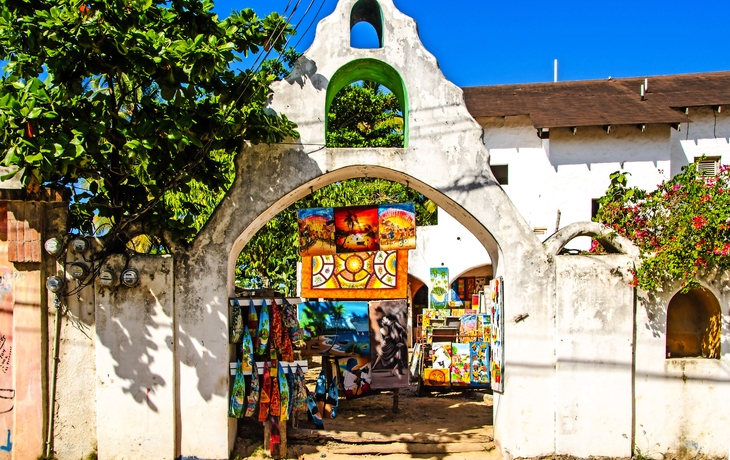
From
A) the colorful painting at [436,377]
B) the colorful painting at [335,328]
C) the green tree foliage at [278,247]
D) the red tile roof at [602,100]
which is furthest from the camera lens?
the red tile roof at [602,100]

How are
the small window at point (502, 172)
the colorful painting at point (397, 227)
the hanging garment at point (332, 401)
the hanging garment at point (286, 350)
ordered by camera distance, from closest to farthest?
the hanging garment at point (286, 350), the hanging garment at point (332, 401), the colorful painting at point (397, 227), the small window at point (502, 172)

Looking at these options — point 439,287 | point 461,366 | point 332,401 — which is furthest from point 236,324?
point 439,287

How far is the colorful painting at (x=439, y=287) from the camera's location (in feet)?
69.3

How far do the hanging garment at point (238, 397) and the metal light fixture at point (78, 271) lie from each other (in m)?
2.37

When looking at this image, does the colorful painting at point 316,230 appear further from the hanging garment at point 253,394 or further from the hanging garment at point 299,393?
the hanging garment at point 253,394

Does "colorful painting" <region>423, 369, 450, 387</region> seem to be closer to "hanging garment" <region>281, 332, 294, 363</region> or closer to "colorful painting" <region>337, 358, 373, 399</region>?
"colorful painting" <region>337, 358, 373, 399</region>

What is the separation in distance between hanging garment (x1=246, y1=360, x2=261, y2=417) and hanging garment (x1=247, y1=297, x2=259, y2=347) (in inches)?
13.0

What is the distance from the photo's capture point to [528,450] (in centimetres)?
850

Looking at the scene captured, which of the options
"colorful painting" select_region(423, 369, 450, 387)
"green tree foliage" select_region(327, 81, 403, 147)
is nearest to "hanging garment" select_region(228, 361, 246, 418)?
"colorful painting" select_region(423, 369, 450, 387)

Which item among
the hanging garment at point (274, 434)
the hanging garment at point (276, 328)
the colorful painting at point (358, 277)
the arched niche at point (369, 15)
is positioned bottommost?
the hanging garment at point (274, 434)

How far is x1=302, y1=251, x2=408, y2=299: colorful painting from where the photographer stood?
12914 mm

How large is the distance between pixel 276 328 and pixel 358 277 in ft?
13.6

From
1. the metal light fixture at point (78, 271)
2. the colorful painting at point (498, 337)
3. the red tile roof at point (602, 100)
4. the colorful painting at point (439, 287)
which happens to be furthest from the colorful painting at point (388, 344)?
the red tile roof at point (602, 100)

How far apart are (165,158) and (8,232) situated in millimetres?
2291
